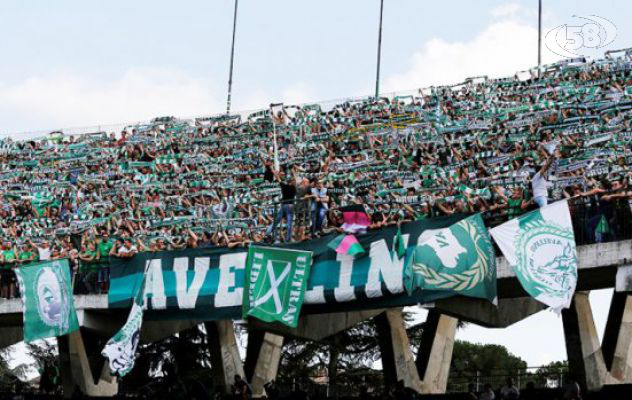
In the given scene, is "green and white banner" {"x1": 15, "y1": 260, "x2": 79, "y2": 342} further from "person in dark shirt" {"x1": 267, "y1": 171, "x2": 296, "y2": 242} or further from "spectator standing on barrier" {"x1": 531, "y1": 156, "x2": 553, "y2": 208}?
"spectator standing on barrier" {"x1": 531, "y1": 156, "x2": 553, "y2": 208}

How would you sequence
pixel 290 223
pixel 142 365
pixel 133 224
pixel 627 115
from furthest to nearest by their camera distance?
pixel 142 365
pixel 133 224
pixel 627 115
pixel 290 223

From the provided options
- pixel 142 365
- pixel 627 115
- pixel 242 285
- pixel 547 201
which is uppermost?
pixel 627 115

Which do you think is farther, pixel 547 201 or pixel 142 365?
pixel 142 365

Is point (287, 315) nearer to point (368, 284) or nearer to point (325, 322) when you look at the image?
point (368, 284)

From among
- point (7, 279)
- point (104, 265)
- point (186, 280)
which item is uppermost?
point (104, 265)

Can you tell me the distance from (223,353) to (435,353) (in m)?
5.63

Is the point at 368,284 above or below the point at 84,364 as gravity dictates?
above

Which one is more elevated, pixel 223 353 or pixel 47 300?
pixel 47 300

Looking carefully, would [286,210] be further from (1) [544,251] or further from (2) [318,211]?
(1) [544,251]

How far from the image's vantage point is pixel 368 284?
79.6 ft

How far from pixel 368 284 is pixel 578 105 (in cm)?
1022

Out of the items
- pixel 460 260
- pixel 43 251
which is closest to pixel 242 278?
pixel 460 260

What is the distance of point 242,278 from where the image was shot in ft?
85.7

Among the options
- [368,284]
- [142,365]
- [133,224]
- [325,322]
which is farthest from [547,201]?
[142,365]
